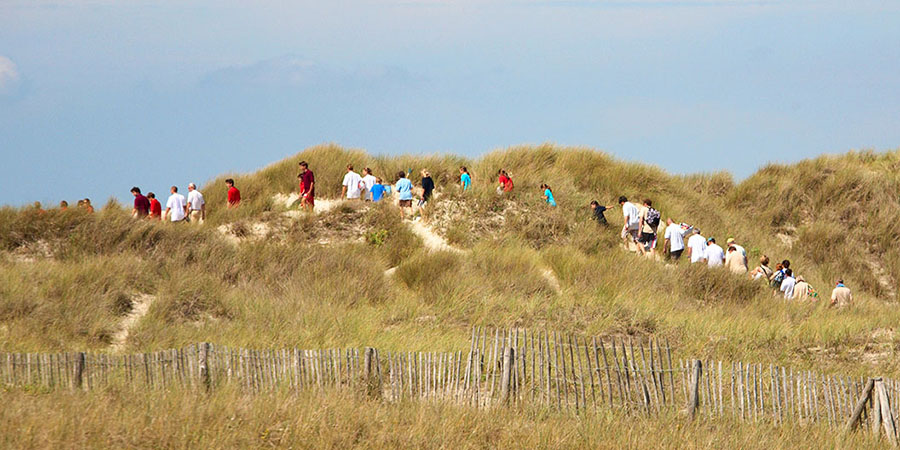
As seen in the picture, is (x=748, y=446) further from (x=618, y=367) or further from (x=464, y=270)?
(x=464, y=270)

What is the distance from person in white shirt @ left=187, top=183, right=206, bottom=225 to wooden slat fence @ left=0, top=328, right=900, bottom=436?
10437 millimetres

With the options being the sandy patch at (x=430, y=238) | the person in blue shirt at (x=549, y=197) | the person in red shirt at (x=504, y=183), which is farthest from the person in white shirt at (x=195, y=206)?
the person in blue shirt at (x=549, y=197)

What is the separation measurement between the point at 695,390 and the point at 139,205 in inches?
576

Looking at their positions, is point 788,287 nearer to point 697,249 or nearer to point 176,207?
point 697,249

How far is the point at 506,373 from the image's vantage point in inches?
430

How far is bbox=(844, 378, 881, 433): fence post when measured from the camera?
32.9ft

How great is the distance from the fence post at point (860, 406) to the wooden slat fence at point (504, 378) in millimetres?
42

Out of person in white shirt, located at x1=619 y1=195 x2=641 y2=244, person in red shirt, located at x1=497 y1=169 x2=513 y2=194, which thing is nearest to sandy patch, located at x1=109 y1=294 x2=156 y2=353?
person in red shirt, located at x1=497 y1=169 x2=513 y2=194

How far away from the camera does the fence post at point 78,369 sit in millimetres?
10312

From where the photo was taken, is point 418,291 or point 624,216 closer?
point 418,291

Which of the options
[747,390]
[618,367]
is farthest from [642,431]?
[747,390]

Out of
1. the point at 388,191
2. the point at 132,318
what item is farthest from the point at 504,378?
the point at 388,191

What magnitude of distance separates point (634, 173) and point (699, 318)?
Result: 1098 centimetres

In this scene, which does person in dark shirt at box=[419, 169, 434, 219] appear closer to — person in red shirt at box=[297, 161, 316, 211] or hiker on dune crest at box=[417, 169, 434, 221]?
hiker on dune crest at box=[417, 169, 434, 221]
